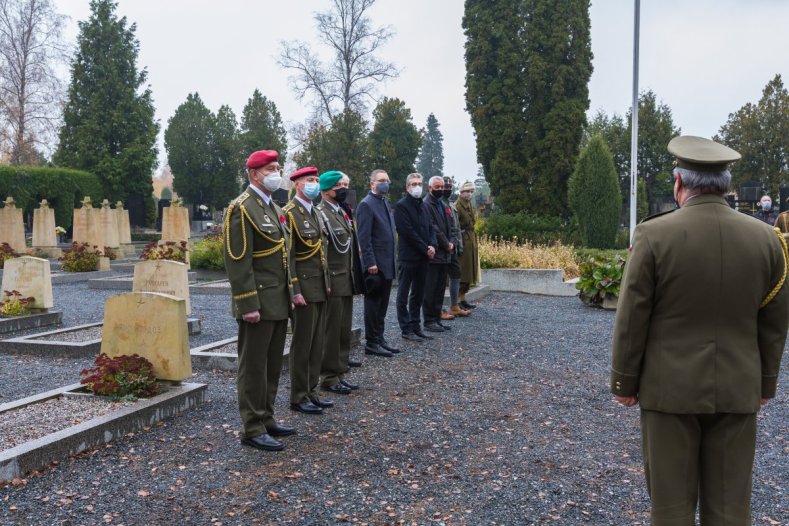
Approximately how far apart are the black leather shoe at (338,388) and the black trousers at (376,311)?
1691 millimetres

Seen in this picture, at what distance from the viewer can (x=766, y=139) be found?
36969 mm

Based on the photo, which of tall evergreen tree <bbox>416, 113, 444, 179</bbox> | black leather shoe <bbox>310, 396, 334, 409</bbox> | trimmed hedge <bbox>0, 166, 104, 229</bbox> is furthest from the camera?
tall evergreen tree <bbox>416, 113, 444, 179</bbox>

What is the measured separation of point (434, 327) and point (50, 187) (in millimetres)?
28284

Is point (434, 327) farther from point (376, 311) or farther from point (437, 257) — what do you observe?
point (376, 311)

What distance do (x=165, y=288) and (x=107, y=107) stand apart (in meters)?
33.1

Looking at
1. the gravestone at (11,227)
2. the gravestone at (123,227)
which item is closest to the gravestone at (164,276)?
the gravestone at (11,227)

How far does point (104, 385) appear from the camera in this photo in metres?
5.68

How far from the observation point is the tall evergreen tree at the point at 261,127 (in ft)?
154

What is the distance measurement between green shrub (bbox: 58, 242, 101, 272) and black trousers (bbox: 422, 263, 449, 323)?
36.8 ft

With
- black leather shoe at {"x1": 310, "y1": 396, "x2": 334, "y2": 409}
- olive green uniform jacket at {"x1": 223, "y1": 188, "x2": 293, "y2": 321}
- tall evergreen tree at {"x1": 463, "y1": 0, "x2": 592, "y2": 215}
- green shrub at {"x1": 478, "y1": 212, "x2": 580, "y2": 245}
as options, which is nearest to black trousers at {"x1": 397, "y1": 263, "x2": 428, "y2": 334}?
black leather shoe at {"x1": 310, "y1": 396, "x2": 334, "y2": 409}

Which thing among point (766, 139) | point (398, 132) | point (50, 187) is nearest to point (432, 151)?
point (398, 132)

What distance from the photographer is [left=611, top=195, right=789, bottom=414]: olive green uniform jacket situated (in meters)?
2.71

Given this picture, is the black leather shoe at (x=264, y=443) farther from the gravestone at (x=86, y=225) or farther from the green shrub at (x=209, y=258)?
the gravestone at (x=86, y=225)

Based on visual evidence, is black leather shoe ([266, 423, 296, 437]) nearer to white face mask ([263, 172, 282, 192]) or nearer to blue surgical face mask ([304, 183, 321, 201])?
white face mask ([263, 172, 282, 192])
